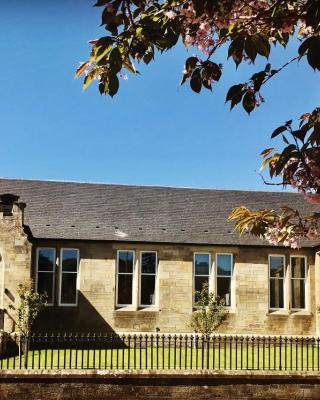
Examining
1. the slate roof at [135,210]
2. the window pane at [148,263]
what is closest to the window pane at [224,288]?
the slate roof at [135,210]

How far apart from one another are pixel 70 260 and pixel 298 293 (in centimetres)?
1128

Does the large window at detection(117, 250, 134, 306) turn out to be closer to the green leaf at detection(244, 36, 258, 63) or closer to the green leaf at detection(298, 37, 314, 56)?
the green leaf at detection(244, 36, 258, 63)

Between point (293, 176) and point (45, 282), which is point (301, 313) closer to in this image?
point (45, 282)

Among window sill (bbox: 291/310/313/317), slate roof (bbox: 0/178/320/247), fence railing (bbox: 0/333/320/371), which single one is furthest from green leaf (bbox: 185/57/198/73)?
window sill (bbox: 291/310/313/317)

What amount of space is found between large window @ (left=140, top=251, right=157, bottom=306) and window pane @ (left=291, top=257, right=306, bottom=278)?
690 centimetres

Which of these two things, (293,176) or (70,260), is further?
(70,260)

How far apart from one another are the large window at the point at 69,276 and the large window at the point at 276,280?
949 centimetres

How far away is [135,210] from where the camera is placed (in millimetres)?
29000

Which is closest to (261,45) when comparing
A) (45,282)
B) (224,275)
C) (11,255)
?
(11,255)

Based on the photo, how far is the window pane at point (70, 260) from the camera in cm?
2597

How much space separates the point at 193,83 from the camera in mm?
4480

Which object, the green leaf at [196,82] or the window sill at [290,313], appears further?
the window sill at [290,313]

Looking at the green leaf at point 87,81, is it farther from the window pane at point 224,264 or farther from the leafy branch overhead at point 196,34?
the window pane at point 224,264

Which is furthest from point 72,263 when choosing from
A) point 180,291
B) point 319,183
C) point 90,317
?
point 319,183
